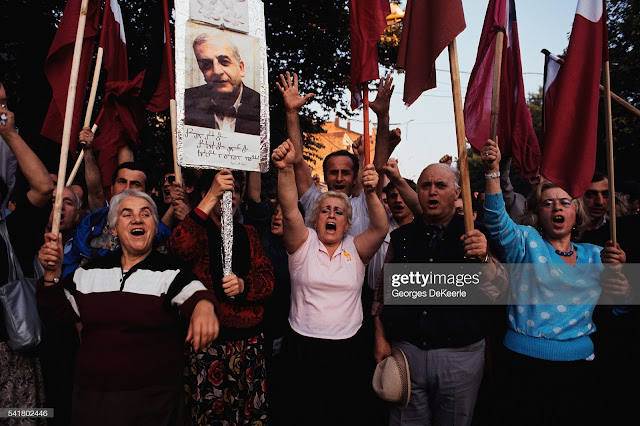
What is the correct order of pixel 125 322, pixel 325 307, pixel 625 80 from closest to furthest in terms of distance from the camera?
pixel 125 322 < pixel 325 307 < pixel 625 80

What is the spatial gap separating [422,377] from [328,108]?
9.20m

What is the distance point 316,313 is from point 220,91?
154 centimetres

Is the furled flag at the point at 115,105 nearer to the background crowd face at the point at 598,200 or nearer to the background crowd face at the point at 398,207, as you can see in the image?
the background crowd face at the point at 398,207

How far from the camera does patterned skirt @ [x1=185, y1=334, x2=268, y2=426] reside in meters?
2.65

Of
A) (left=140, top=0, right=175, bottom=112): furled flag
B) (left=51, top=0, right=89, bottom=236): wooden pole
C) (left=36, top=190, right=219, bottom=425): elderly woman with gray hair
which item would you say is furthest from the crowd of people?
(left=140, top=0, right=175, bottom=112): furled flag

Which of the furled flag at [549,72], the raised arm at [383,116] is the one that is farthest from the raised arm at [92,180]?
the furled flag at [549,72]

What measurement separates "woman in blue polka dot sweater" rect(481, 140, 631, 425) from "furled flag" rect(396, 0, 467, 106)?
0.71m

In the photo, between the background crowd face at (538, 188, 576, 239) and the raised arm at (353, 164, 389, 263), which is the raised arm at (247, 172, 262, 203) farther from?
the background crowd face at (538, 188, 576, 239)

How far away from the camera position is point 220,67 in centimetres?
256

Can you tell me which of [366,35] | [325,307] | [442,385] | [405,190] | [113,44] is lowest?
[442,385]

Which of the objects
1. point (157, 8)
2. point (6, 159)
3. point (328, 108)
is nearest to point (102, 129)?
point (157, 8)

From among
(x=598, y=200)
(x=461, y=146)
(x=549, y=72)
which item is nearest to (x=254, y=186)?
(x=461, y=146)

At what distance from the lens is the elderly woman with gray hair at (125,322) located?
88.5 inches

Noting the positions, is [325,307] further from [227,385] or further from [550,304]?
[550,304]
